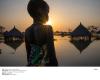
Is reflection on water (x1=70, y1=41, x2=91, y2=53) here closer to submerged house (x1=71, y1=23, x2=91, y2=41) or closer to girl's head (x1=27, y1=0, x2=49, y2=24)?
submerged house (x1=71, y1=23, x2=91, y2=41)

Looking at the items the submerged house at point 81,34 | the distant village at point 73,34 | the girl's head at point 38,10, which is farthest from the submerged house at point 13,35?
the submerged house at point 81,34

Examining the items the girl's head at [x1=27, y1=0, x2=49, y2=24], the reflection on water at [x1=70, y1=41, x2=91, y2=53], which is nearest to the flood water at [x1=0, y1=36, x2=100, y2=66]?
the reflection on water at [x1=70, y1=41, x2=91, y2=53]

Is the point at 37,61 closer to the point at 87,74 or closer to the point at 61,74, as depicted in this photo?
the point at 61,74

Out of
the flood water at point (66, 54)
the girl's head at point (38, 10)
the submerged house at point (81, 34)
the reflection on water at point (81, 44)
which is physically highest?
the girl's head at point (38, 10)

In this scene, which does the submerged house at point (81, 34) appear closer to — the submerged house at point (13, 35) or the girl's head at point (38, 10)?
the girl's head at point (38, 10)

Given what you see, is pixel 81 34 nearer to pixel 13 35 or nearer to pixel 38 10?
pixel 38 10

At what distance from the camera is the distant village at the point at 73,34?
1.95 meters

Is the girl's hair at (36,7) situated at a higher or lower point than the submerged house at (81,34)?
higher

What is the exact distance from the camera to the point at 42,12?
1.97 m

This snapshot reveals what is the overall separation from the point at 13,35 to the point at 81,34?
1.21 feet

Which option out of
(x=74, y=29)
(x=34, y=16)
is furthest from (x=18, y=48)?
(x=74, y=29)

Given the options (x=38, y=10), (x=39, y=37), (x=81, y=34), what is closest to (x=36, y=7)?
(x=38, y=10)

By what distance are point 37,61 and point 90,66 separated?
0.28m

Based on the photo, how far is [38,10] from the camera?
197cm
